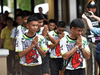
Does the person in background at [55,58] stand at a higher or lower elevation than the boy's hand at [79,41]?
lower

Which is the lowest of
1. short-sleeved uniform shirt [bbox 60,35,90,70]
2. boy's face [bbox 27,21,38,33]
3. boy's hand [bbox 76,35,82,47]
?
short-sleeved uniform shirt [bbox 60,35,90,70]

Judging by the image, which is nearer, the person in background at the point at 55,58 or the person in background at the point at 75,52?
the person in background at the point at 75,52

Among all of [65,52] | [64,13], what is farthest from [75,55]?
[64,13]

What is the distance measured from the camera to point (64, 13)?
12.3 m

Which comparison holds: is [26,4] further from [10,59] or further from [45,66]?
[45,66]

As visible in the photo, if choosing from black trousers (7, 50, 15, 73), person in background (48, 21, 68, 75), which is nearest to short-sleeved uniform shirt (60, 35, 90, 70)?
person in background (48, 21, 68, 75)

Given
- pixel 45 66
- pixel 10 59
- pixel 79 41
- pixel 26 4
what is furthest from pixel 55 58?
pixel 26 4

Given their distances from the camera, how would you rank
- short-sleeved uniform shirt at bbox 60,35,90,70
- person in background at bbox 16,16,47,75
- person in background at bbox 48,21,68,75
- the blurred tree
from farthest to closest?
the blurred tree, person in background at bbox 48,21,68,75, person in background at bbox 16,16,47,75, short-sleeved uniform shirt at bbox 60,35,90,70

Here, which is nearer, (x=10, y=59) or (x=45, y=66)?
(x=45, y=66)

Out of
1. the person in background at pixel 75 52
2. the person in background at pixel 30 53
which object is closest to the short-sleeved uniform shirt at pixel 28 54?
the person in background at pixel 30 53

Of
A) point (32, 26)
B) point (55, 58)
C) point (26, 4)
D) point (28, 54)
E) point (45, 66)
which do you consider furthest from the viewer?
point (26, 4)

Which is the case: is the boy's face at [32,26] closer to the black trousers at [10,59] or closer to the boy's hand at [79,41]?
the boy's hand at [79,41]

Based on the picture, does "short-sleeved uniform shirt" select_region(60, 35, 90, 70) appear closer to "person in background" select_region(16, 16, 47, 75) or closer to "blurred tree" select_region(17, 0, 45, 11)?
"person in background" select_region(16, 16, 47, 75)

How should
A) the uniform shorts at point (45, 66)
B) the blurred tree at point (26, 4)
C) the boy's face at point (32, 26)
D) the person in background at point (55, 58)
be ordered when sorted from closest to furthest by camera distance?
1. the boy's face at point (32, 26)
2. the uniform shorts at point (45, 66)
3. the person in background at point (55, 58)
4. the blurred tree at point (26, 4)
